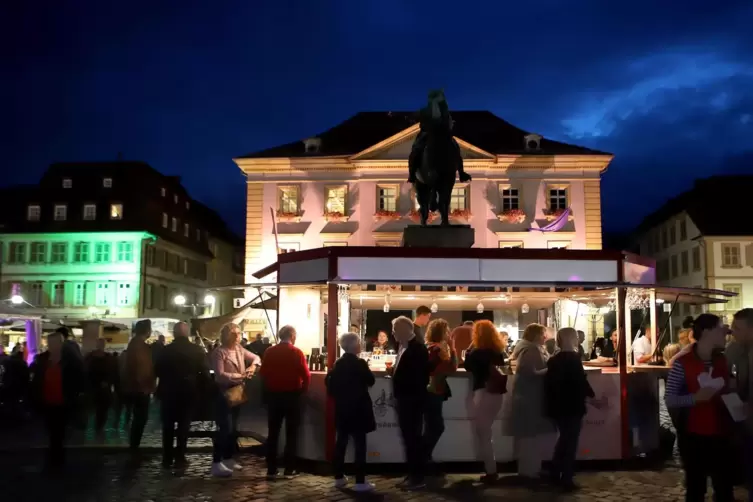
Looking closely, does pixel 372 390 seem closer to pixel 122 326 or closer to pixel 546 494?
pixel 546 494

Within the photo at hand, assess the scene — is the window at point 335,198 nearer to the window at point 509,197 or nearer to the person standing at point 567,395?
the window at point 509,197

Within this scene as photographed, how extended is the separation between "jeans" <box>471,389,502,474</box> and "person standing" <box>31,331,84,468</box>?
5150mm

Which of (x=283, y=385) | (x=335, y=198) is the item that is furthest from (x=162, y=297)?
(x=283, y=385)

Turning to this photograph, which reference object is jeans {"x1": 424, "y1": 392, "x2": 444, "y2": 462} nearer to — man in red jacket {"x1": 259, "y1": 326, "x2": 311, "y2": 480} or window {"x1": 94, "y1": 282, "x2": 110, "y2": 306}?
man in red jacket {"x1": 259, "y1": 326, "x2": 311, "y2": 480}

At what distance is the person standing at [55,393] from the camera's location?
9.98m

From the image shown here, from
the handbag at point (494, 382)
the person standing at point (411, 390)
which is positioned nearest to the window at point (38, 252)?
the person standing at point (411, 390)

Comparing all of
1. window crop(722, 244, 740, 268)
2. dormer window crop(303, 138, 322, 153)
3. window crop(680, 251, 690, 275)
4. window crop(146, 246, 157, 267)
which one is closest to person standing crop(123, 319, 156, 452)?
dormer window crop(303, 138, 322, 153)

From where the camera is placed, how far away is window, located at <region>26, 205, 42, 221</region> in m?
49.1

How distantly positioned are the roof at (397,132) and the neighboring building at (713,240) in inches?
589

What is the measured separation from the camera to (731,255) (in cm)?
4656

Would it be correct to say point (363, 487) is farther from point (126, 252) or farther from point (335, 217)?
point (126, 252)

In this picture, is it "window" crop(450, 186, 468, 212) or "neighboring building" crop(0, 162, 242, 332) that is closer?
"window" crop(450, 186, 468, 212)

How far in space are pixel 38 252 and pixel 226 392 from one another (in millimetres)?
43136

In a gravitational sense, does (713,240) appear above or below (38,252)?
above
